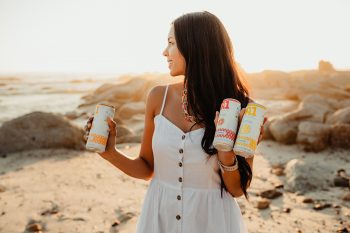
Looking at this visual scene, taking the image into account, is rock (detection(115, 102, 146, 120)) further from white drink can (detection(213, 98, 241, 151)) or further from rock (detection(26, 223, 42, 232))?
white drink can (detection(213, 98, 241, 151))

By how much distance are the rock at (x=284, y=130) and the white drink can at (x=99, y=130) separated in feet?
24.7

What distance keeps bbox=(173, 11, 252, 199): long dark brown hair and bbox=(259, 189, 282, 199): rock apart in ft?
11.8

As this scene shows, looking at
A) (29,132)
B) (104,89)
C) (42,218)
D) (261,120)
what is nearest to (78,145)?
(29,132)

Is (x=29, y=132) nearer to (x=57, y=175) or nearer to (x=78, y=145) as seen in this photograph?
(x=78, y=145)

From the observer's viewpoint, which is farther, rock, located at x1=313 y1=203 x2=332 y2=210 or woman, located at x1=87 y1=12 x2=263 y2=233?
rock, located at x1=313 y1=203 x2=332 y2=210

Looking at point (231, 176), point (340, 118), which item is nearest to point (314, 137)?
point (340, 118)

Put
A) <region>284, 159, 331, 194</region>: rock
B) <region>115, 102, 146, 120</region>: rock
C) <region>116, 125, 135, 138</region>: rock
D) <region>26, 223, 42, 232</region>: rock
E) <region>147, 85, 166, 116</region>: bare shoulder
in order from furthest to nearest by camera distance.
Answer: <region>115, 102, 146, 120</region>: rock < <region>116, 125, 135, 138</region>: rock < <region>284, 159, 331, 194</region>: rock < <region>26, 223, 42, 232</region>: rock < <region>147, 85, 166, 116</region>: bare shoulder

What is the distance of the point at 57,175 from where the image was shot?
21.1 ft

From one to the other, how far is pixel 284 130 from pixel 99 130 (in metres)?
7.66

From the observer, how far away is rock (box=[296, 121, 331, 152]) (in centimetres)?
809

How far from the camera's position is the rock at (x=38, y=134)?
7.72 meters

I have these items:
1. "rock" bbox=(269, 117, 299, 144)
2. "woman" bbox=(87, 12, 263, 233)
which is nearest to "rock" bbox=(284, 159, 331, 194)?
"rock" bbox=(269, 117, 299, 144)

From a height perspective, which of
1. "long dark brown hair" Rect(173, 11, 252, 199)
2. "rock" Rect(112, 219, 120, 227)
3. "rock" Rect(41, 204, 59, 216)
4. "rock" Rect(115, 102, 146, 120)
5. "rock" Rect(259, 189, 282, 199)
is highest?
"long dark brown hair" Rect(173, 11, 252, 199)

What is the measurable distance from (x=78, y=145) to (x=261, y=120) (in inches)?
273
